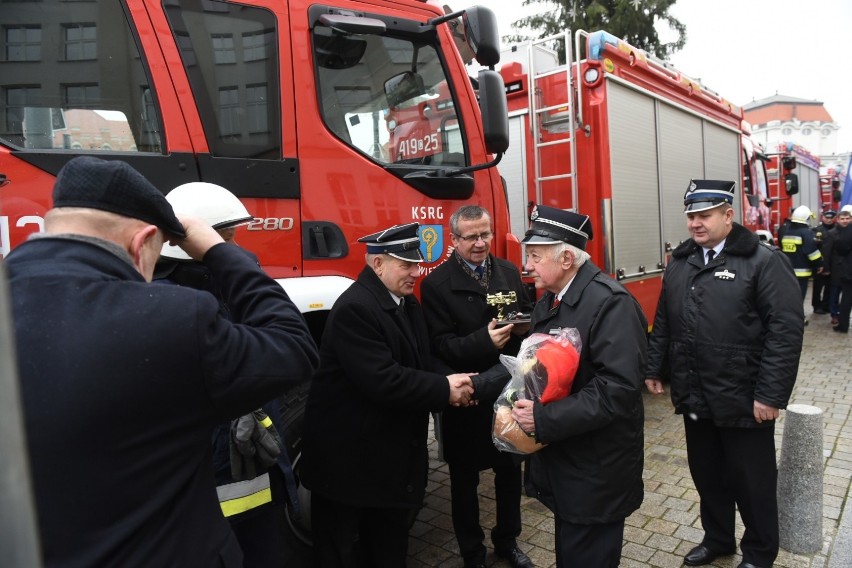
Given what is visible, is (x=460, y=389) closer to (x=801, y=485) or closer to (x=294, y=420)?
(x=294, y=420)

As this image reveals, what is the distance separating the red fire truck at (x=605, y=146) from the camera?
4.68 m

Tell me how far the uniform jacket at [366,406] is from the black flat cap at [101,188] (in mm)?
1177

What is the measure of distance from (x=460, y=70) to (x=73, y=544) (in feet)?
8.97

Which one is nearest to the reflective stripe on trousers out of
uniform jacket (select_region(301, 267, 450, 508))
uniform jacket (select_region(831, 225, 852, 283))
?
uniform jacket (select_region(301, 267, 450, 508))

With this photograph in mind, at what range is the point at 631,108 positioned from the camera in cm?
502

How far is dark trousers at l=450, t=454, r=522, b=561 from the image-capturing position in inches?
116

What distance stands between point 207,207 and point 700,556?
9.24 feet

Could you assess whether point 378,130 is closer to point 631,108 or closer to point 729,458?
point 729,458

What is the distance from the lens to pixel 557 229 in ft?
7.25

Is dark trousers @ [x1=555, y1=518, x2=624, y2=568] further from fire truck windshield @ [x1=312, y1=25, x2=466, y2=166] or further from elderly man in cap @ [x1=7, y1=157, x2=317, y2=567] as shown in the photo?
fire truck windshield @ [x1=312, y1=25, x2=466, y2=166]

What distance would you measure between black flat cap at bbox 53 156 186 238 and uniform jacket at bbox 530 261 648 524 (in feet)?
4.58

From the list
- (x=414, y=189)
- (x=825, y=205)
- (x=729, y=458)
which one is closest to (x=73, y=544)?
(x=414, y=189)

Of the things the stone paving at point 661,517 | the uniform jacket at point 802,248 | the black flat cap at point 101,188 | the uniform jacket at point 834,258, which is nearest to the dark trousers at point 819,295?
the uniform jacket at point 802,248

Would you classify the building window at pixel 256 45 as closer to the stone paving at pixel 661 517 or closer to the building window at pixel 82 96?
the building window at pixel 82 96
